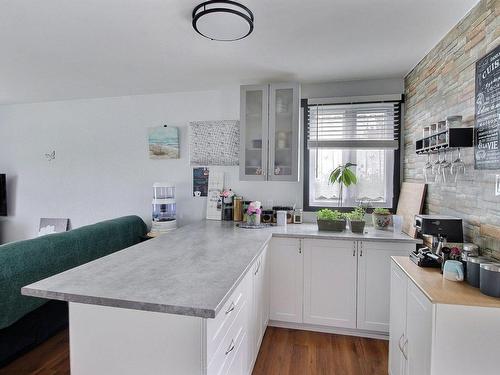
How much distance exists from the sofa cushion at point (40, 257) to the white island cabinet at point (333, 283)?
1.62 metres

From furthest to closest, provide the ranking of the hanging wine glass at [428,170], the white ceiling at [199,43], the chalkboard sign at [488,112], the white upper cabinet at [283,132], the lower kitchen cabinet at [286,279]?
the white upper cabinet at [283,132] → the lower kitchen cabinet at [286,279] → the hanging wine glass at [428,170] → the white ceiling at [199,43] → the chalkboard sign at [488,112]

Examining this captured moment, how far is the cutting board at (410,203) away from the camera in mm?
2350

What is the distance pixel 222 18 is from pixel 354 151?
194 cm

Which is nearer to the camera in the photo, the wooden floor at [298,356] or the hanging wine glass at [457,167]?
the hanging wine glass at [457,167]

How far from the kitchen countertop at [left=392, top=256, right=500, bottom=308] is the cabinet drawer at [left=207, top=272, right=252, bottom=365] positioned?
0.89 meters

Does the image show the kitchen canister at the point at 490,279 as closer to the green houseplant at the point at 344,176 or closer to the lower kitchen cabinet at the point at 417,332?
the lower kitchen cabinet at the point at 417,332

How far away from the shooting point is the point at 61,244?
2275 millimetres

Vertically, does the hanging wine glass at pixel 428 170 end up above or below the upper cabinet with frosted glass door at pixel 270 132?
below

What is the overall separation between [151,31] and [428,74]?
213cm

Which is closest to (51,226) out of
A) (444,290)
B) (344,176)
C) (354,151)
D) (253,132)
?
(253,132)

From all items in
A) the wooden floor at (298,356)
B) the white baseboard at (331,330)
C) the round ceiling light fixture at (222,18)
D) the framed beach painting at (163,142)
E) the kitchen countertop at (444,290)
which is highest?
the round ceiling light fixture at (222,18)

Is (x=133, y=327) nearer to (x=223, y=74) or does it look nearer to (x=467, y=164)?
(x=467, y=164)

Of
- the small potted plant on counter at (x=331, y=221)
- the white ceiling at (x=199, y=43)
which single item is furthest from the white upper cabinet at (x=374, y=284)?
the white ceiling at (x=199, y=43)

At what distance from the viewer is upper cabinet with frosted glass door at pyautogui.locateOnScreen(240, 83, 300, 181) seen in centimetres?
281
